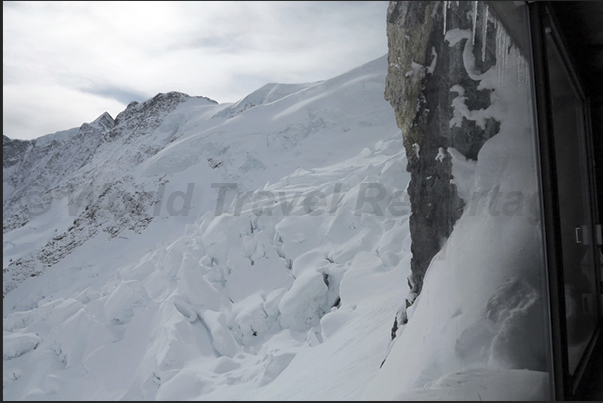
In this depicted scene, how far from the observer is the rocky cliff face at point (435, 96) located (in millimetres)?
1629

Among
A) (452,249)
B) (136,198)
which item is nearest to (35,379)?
(136,198)

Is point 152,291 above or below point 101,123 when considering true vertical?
below

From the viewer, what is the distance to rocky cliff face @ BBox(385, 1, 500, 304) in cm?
163

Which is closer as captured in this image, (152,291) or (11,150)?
(11,150)

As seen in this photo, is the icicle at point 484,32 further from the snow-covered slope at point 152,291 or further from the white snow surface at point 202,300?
the snow-covered slope at point 152,291

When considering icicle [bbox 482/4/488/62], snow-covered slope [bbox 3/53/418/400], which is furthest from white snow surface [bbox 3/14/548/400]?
icicle [bbox 482/4/488/62]

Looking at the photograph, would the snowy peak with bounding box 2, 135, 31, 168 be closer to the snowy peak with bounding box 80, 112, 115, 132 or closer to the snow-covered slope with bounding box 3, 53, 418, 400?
the snow-covered slope with bounding box 3, 53, 418, 400

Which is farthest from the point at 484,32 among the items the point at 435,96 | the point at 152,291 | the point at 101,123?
the point at 152,291

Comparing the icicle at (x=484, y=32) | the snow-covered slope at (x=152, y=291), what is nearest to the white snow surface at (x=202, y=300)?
the snow-covered slope at (x=152, y=291)

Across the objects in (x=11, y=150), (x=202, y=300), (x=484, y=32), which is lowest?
(x=202, y=300)

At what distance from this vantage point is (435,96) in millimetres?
1742

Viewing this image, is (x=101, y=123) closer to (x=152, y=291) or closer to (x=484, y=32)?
(x=152, y=291)

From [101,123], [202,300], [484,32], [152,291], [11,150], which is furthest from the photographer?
[484,32]

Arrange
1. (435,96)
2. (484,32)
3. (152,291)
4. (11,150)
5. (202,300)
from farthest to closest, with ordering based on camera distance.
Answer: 1. (435,96)
2. (484,32)
3. (202,300)
4. (152,291)
5. (11,150)
